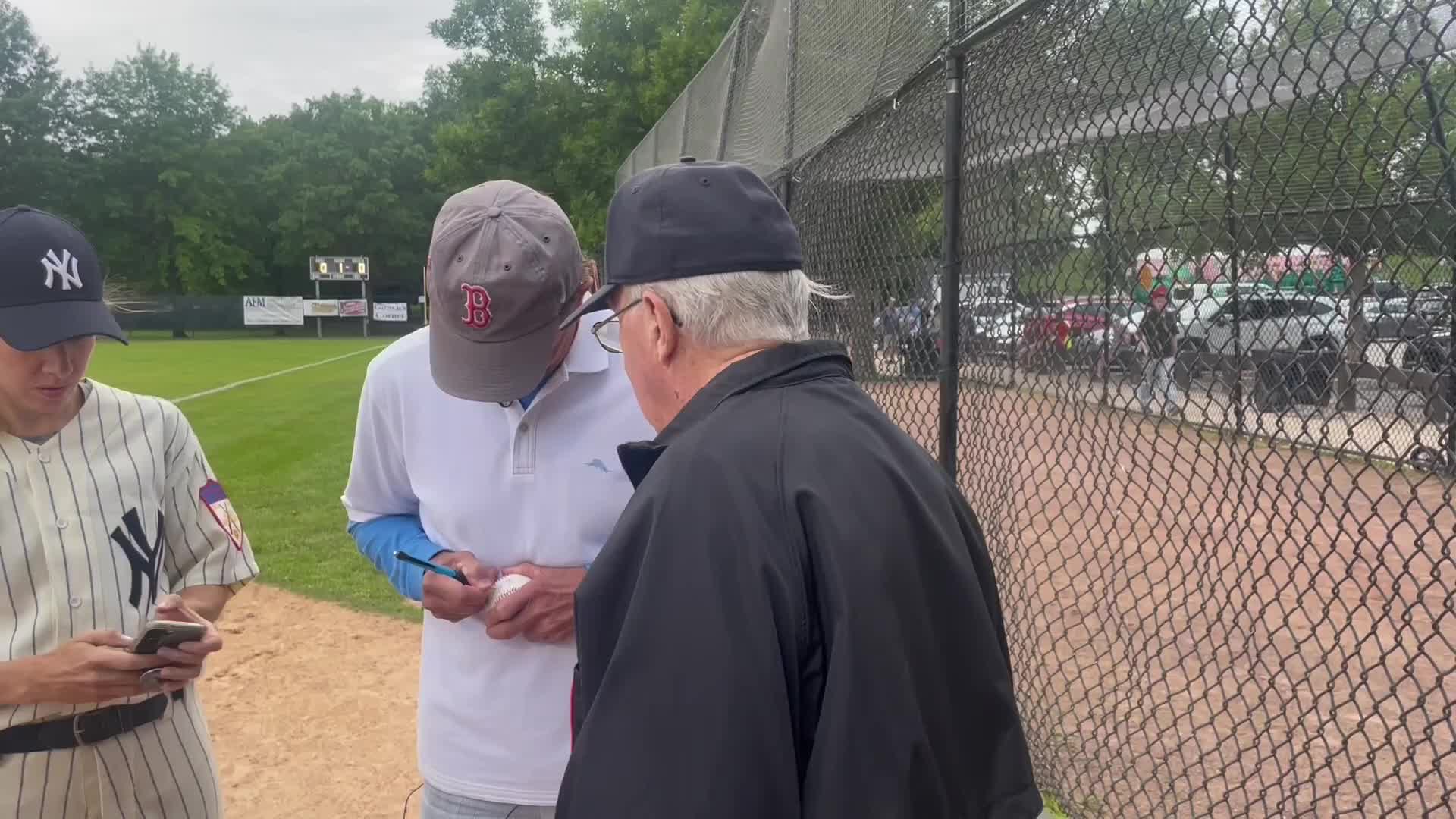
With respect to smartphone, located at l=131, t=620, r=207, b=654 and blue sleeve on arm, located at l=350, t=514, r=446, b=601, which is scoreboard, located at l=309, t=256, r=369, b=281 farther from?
smartphone, located at l=131, t=620, r=207, b=654

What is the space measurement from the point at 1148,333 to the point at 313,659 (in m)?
4.76

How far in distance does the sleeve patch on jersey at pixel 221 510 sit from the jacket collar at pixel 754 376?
1.41 m

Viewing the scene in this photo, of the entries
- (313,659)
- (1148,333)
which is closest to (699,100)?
(313,659)

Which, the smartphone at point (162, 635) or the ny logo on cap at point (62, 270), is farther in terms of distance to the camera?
the ny logo on cap at point (62, 270)

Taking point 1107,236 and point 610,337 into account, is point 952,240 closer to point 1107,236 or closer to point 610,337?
point 1107,236

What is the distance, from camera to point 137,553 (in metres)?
2.19

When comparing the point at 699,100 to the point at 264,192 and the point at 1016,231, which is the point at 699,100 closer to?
the point at 1016,231

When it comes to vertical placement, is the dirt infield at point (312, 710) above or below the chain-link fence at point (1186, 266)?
below

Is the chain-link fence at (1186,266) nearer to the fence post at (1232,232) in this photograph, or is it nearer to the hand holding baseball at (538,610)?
the fence post at (1232,232)

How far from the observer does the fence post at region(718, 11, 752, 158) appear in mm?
6840

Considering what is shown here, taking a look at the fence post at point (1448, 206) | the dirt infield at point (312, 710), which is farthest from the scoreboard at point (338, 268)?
the fence post at point (1448, 206)

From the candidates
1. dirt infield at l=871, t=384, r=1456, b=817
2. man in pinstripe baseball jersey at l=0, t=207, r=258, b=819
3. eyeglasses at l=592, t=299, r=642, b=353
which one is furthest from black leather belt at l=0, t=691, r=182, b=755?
dirt infield at l=871, t=384, r=1456, b=817

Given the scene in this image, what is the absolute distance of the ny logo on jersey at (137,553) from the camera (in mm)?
2160

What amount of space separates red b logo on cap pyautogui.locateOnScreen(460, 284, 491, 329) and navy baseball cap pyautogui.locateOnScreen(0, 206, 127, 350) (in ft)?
2.53
